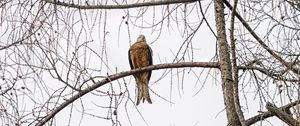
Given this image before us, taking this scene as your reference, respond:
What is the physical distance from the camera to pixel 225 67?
2719 mm

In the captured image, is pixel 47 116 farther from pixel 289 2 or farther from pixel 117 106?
pixel 289 2

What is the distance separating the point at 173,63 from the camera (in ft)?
9.64

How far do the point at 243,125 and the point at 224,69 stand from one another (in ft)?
1.62

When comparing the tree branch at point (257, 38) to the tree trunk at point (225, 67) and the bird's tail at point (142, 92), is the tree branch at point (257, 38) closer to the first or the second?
the tree trunk at point (225, 67)

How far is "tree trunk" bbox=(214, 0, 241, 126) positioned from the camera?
2600 millimetres

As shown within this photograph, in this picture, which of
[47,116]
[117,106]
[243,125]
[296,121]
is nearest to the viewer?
[296,121]

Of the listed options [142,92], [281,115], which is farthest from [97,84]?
[281,115]

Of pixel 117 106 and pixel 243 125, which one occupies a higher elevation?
pixel 117 106

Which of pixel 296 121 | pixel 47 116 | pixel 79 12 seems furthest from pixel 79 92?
pixel 296 121

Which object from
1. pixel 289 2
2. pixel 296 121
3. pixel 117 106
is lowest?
pixel 296 121

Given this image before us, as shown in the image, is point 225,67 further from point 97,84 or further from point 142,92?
point 142,92

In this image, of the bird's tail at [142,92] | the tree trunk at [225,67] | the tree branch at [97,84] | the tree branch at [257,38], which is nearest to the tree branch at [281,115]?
the tree trunk at [225,67]

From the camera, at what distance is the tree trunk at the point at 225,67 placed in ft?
8.53

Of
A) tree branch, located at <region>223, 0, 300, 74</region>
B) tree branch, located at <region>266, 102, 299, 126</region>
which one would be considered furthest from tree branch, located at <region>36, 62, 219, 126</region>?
tree branch, located at <region>266, 102, 299, 126</region>
